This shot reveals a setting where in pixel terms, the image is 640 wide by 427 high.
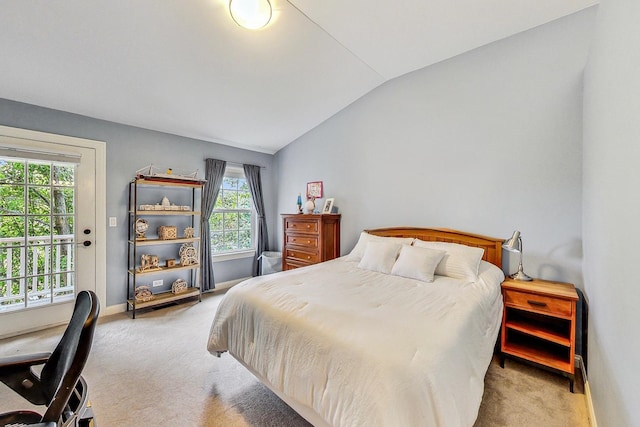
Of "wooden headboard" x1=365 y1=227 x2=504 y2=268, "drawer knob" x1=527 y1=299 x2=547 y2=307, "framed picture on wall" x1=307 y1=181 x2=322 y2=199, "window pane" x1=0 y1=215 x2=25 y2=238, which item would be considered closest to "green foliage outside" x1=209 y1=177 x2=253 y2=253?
"framed picture on wall" x1=307 y1=181 x2=322 y2=199

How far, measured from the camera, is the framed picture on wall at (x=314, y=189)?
4.17m

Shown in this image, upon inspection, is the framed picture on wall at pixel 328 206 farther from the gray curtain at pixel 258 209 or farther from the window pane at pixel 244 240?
the window pane at pixel 244 240

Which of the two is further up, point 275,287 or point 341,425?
point 275,287

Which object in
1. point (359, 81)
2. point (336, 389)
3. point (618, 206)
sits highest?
point (359, 81)

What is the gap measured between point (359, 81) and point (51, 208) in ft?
12.4

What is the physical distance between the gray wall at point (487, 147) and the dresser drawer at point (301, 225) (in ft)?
1.70

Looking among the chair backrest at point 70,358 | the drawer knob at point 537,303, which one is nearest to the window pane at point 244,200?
the chair backrest at point 70,358

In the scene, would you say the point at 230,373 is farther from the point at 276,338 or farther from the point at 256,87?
the point at 256,87

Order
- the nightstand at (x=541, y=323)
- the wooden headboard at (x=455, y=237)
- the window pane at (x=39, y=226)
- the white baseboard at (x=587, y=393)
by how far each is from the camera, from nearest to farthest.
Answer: the white baseboard at (x=587, y=393)
the nightstand at (x=541, y=323)
the wooden headboard at (x=455, y=237)
the window pane at (x=39, y=226)

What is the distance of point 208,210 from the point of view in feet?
13.0

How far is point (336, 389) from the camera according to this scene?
1.23 meters

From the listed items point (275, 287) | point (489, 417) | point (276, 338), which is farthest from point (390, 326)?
A: point (489, 417)

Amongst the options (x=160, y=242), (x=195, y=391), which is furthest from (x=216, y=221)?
(x=195, y=391)

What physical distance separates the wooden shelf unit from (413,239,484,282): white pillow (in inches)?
121
